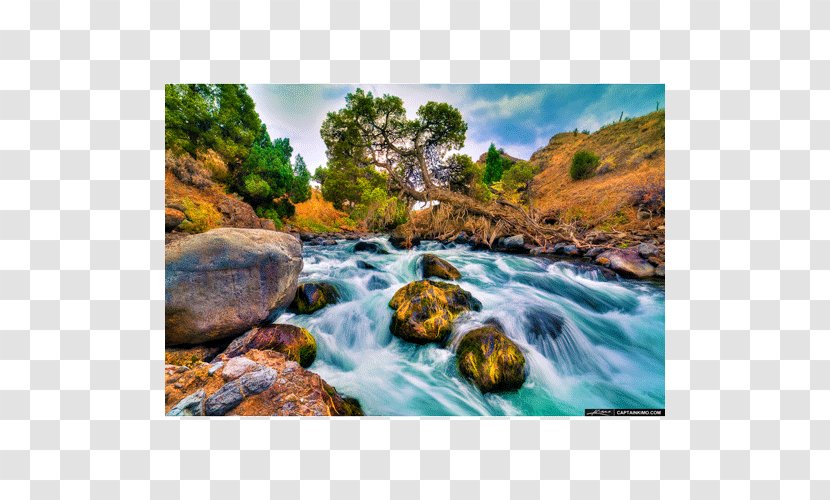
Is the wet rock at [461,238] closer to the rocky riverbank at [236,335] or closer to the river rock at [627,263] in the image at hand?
the river rock at [627,263]

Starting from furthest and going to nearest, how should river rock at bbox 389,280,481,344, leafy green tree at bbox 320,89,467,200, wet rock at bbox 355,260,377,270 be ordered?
wet rock at bbox 355,260,377,270
leafy green tree at bbox 320,89,467,200
river rock at bbox 389,280,481,344

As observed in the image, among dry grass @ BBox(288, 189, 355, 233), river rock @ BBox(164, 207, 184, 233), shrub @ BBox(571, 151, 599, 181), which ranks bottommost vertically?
river rock @ BBox(164, 207, 184, 233)

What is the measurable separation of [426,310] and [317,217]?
18.9 feet

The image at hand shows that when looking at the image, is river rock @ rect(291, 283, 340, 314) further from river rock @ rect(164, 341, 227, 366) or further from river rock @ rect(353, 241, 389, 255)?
river rock @ rect(353, 241, 389, 255)

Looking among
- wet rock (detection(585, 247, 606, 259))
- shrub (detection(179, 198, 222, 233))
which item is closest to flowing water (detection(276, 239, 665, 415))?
wet rock (detection(585, 247, 606, 259))

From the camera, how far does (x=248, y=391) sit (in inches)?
54.0

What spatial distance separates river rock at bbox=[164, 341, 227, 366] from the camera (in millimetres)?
1725

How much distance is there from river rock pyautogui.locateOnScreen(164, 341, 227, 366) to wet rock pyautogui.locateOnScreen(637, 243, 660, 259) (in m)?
5.53

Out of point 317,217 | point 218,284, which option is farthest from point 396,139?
point 218,284

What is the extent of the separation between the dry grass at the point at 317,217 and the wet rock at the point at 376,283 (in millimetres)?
3112
